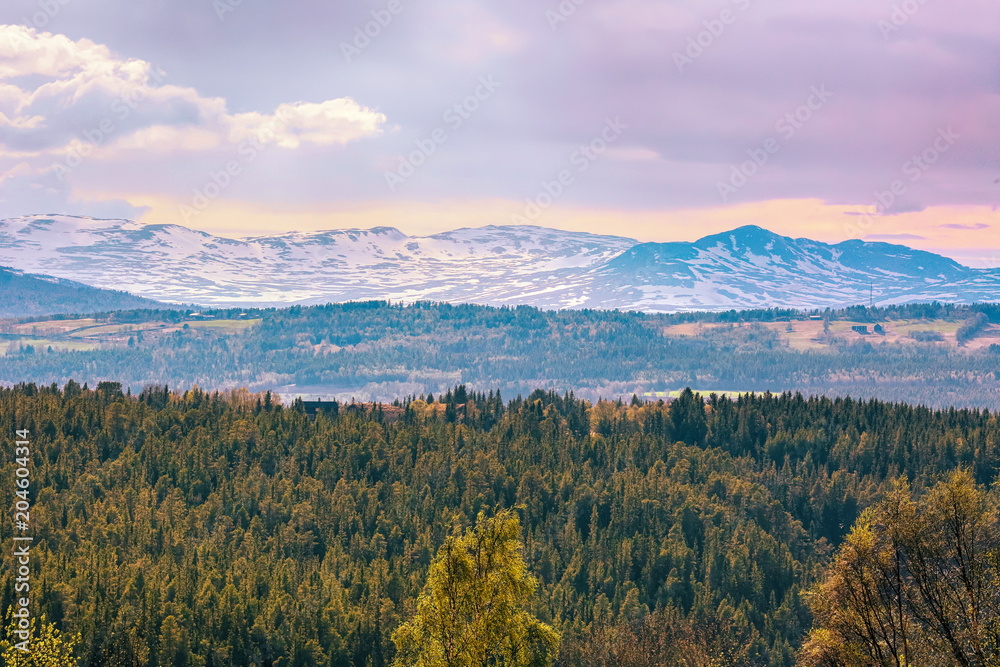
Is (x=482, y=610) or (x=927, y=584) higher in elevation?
(x=927, y=584)

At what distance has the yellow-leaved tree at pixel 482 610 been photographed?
2226 inches

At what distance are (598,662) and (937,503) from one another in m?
118

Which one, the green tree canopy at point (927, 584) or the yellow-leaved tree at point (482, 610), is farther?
the yellow-leaved tree at point (482, 610)

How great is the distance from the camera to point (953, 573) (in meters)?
49.5

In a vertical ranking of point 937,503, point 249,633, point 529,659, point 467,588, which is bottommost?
point 249,633

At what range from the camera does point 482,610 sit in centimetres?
5756

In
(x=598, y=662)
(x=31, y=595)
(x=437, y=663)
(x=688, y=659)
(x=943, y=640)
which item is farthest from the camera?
(x=31, y=595)

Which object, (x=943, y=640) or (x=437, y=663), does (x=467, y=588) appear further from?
(x=943, y=640)

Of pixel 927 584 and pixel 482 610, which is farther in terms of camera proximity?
pixel 482 610

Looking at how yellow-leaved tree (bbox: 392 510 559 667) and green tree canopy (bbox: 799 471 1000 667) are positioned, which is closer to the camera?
green tree canopy (bbox: 799 471 1000 667)

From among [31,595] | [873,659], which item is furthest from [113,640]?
[873,659]

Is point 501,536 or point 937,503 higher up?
point 937,503

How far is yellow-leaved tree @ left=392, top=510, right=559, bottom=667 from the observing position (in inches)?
2226

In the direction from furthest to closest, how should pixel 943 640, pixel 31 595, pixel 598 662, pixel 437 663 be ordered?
pixel 31 595 → pixel 598 662 → pixel 437 663 → pixel 943 640
